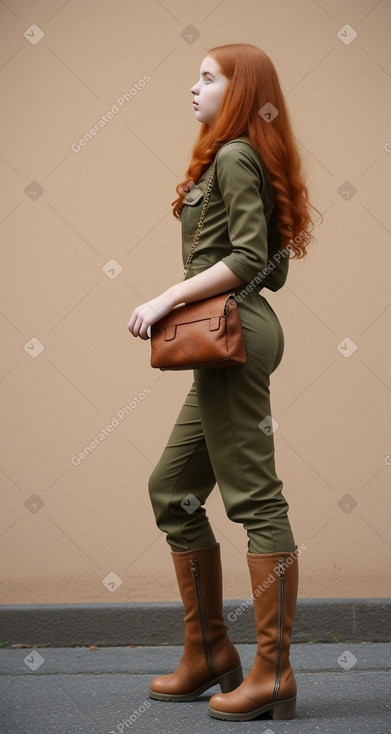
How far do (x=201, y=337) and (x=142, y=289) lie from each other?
1439 millimetres

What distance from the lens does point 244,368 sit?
8.42 feet

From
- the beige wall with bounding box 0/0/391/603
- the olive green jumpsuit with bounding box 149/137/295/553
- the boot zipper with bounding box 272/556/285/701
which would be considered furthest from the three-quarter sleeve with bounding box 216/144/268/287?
the beige wall with bounding box 0/0/391/603

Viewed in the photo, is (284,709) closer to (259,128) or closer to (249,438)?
(249,438)

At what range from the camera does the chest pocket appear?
264cm

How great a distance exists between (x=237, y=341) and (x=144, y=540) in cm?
158

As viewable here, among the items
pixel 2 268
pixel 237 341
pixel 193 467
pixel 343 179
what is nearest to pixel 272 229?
pixel 237 341

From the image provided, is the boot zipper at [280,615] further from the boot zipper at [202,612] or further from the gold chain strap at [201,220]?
the gold chain strap at [201,220]

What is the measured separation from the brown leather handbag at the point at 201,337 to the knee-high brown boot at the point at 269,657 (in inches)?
21.2

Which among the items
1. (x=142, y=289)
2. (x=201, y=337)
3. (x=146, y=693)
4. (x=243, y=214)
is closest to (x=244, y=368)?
(x=201, y=337)

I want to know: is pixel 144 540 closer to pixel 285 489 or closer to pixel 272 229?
pixel 285 489

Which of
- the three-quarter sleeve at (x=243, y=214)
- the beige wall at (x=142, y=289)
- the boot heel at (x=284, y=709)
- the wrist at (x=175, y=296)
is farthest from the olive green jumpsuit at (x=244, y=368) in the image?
the beige wall at (x=142, y=289)

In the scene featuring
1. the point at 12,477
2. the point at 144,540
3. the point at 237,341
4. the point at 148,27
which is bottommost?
the point at 144,540

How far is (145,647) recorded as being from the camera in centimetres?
368

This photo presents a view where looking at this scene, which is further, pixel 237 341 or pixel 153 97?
pixel 153 97
